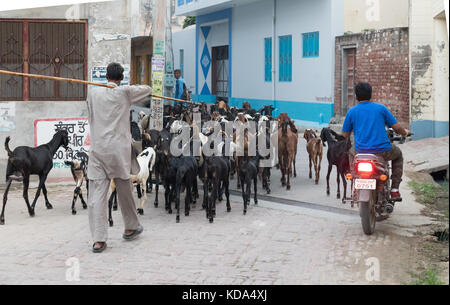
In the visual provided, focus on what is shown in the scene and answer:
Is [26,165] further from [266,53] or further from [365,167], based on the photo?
[266,53]

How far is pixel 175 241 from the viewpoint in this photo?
7.71 metres

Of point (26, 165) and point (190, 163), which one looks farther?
point (26, 165)

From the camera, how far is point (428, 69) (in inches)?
659

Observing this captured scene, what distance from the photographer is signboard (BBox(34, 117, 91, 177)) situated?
11.5 metres

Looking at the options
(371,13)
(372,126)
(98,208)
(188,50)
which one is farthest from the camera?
(188,50)

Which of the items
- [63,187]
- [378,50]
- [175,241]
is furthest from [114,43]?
[378,50]

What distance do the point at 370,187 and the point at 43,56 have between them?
6.57 m

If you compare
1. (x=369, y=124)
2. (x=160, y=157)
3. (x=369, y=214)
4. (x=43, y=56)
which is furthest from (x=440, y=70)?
(x=369, y=214)

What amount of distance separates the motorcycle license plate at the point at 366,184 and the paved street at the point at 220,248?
613 millimetres

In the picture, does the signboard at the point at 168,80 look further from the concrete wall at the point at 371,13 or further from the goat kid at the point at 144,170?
the concrete wall at the point at 371,13

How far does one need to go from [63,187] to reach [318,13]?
1237 cm

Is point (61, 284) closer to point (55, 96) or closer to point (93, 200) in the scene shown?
point (93, 200)

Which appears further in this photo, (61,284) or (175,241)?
(175,241)

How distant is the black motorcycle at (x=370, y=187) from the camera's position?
7.48 meters
